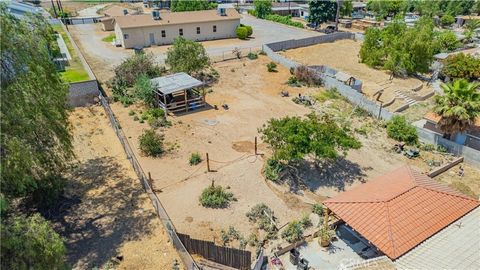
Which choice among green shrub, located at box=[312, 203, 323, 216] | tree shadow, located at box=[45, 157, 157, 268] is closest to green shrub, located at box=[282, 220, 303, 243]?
green shrub, located at box=[312, 203, 323, 216]

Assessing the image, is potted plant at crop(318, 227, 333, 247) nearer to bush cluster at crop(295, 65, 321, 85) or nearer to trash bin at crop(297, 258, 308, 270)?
trash bin at crop(297, 258, 308, 270)

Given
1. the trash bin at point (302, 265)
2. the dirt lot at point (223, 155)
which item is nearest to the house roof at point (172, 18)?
the dirt lot at point (223, 155)

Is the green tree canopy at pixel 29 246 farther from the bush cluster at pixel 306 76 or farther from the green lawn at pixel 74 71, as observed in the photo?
the bush cluster at pixel 306 76

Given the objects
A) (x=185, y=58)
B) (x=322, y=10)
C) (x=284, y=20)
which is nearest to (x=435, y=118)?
(x=185, y=58)

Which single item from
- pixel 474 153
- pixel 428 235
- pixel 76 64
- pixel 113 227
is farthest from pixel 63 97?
pixel 474 153

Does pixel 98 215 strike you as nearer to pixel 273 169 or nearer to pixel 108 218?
pixel 108 218
